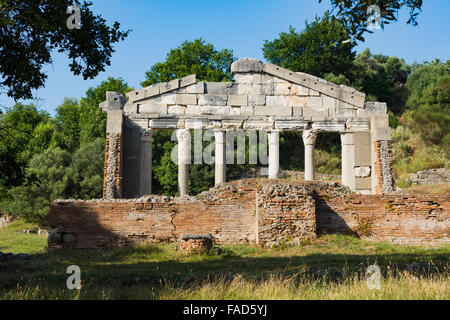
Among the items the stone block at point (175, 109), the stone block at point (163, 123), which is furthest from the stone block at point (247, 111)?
the stone block at point (163, 123)

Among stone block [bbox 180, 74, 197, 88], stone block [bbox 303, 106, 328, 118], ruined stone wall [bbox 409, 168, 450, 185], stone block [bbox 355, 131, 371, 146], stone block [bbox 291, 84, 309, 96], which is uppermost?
stone block [bbox 180, 74, 197, 88]

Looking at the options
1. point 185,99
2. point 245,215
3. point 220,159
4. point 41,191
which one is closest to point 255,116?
point 220,159

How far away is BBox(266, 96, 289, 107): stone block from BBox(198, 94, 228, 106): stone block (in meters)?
1.92

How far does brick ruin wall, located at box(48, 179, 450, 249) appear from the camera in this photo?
13.7 metres

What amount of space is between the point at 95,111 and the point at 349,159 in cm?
2296

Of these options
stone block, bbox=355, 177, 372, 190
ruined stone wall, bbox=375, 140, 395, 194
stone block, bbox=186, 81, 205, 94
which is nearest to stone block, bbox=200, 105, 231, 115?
stone block, bbox=186, 81, 205, 94

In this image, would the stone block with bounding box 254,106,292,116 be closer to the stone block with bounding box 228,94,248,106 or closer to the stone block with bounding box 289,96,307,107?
the stone block with bounding box 289,96,307,107

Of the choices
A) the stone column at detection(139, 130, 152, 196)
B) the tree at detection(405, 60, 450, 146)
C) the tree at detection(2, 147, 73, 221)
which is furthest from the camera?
the tree at detection(405, 60, 450, 146)

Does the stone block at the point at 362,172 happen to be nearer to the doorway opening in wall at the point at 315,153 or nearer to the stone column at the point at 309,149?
the stone column at the point at 309,149

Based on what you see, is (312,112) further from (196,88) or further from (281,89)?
(196,88)

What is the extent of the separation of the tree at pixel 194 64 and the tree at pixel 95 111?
3.47 meters

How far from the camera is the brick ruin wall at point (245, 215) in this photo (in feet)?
45.0
